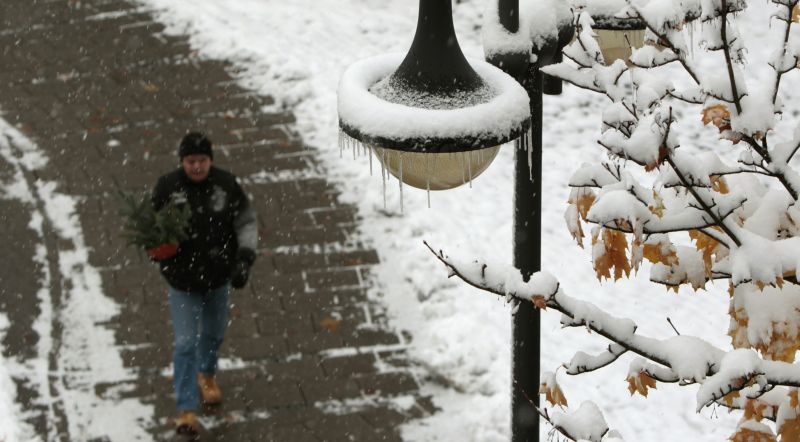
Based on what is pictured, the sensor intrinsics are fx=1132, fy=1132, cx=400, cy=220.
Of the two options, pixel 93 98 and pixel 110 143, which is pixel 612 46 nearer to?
pixel 110 143

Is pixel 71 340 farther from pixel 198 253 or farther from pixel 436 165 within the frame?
pixel 436 165

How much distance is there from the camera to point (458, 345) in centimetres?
791

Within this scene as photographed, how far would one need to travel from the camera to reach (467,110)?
3.46 m

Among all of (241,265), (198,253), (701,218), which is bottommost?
(241,265)

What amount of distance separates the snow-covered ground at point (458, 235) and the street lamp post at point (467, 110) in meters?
1.98

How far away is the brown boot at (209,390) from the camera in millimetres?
7473

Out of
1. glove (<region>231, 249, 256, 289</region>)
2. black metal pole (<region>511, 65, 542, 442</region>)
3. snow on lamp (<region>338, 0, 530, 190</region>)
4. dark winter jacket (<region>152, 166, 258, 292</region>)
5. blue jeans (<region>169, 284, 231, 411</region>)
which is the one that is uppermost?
snow on lamp (<region>338, 0, 530, 190</region>)

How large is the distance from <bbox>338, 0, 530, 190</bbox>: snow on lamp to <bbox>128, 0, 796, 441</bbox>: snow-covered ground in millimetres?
2188

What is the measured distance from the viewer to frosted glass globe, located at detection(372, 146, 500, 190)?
11.7 ft

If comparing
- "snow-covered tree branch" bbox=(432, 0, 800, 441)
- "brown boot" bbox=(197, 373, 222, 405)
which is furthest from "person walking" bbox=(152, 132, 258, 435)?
"snow-covered tree branch" bbox=(432, 0, 800, 441)

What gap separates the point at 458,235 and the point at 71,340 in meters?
3.20

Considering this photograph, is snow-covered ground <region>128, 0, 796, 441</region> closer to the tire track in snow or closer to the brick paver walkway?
the brick paver walkway

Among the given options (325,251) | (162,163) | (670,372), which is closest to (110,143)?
(162,163)

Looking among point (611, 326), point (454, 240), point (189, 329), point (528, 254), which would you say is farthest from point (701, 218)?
point (454, 240)
